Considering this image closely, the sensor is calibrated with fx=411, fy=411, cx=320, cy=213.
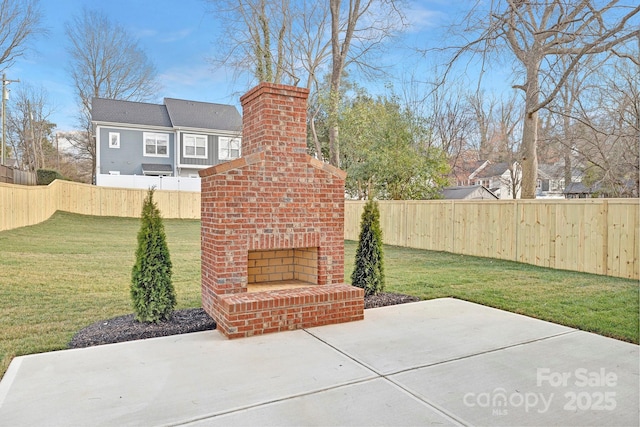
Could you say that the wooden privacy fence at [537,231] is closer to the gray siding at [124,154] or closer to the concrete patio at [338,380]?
the concrete patio at [338,380]

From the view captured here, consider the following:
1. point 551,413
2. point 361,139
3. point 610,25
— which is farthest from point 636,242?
point 361,139

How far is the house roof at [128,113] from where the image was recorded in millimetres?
22625

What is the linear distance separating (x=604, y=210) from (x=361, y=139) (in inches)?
377

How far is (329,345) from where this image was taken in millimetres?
3637

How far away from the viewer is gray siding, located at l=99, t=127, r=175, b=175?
2261 cm

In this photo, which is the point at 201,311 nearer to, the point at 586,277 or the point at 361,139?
the point at 586,277

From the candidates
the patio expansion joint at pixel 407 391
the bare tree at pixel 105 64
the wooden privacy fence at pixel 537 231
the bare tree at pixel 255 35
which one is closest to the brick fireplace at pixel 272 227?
the patio expansion joint at pixel 407 391

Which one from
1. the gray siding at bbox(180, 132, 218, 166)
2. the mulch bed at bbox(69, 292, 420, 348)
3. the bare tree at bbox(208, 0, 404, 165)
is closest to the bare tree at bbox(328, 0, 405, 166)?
the bare tree at bbox(208, 0, 404, 165)

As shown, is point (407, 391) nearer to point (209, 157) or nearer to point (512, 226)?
point (512, 226)

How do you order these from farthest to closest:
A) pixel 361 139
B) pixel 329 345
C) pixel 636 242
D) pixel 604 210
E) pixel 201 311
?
pixel 361 139
pixel 604 210
pixel 636 242
pixel 201 311
pixel 329 345

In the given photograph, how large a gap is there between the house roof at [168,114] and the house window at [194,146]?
0.64m

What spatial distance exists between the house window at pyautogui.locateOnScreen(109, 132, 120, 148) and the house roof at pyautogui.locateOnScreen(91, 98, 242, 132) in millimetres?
713

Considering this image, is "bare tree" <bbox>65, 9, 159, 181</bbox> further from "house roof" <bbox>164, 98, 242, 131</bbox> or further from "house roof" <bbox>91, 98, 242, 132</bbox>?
"house roof" <bbox>164, 98, 242, 131</bbox>

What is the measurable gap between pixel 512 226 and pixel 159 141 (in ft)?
67.2
